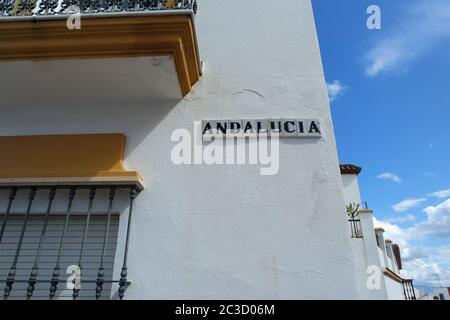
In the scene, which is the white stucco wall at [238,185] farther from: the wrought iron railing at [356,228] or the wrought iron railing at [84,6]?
the wrought iron railing at [356,228]

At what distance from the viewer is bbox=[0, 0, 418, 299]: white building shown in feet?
8.02

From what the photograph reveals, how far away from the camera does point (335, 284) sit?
2.38 meters

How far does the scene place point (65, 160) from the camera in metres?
2.76

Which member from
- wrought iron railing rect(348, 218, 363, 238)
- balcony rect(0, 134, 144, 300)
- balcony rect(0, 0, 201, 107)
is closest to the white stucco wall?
balcony rect(0, 134, 144, 300)

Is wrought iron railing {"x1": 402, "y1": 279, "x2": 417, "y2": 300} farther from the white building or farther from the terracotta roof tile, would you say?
the white building

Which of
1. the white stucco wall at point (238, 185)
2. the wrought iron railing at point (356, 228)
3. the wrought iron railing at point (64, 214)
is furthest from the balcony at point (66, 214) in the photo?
the wrought iron railing at point (356, 228)

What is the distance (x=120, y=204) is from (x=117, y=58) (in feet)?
4.66

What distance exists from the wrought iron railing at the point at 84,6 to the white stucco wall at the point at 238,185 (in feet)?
2.68

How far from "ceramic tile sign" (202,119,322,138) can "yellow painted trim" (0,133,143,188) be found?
3.11 feet

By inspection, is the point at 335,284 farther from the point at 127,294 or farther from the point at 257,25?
the point at 257,25

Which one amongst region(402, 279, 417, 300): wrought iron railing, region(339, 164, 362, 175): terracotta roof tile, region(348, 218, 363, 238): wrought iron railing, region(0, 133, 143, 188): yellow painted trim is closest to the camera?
region(0, 133, 143, 188): yellow painted trim

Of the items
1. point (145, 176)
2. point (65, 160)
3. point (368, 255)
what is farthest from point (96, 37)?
point (368, 255)

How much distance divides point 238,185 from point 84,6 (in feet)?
7.73

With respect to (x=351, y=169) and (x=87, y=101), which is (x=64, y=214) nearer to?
(x=87, y=101)
